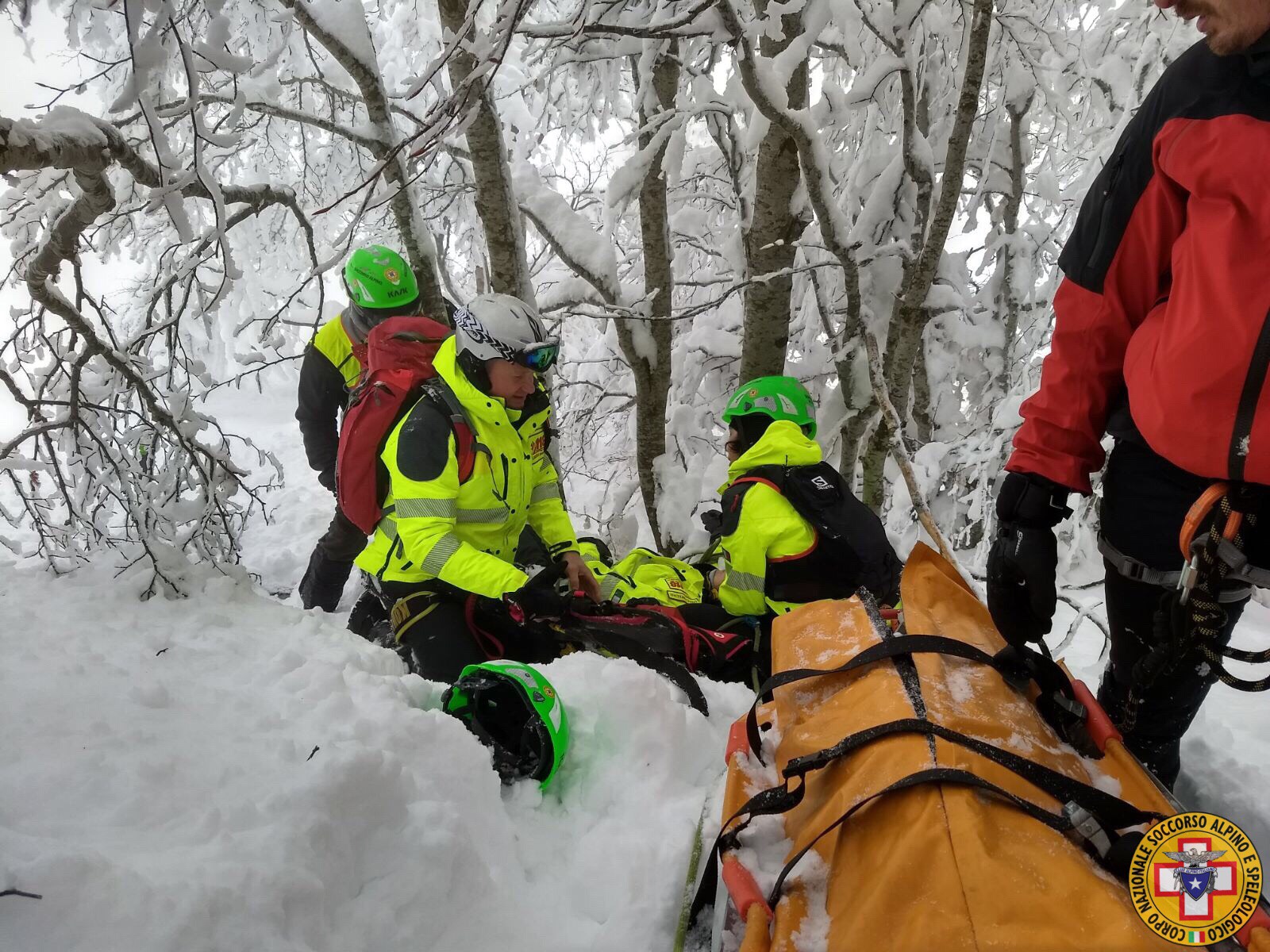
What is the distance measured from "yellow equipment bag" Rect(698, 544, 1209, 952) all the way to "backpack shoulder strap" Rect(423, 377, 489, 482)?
5.77 ft

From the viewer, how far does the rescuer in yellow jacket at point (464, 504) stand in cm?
279

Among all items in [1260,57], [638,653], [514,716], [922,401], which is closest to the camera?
[1260,57]

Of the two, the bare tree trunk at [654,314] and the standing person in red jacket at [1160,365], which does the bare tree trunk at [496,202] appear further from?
the standing person in red jacket at [1160,365]

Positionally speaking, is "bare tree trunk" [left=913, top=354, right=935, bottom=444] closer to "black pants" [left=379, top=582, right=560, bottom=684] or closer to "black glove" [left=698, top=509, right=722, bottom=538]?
"black glove" [left=698, top=509, right=722, bottom=538]

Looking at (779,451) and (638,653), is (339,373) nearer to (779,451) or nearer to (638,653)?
(779,451)

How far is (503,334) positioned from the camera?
2.85 meters

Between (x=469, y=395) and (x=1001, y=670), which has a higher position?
(x=469, y=395)

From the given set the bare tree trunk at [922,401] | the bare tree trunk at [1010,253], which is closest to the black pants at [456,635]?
the bare tree trunk at [922,401]

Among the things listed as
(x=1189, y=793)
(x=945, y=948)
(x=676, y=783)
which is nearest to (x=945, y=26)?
(x=1189, y=793)

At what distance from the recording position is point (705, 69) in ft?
16.6

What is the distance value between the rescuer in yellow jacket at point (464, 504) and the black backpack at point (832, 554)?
1074mm

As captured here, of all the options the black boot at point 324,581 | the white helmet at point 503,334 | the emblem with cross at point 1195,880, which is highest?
the white helmet at point 503,334

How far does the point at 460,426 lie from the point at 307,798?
189 cm

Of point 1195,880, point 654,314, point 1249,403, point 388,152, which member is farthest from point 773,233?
point 1195,880
